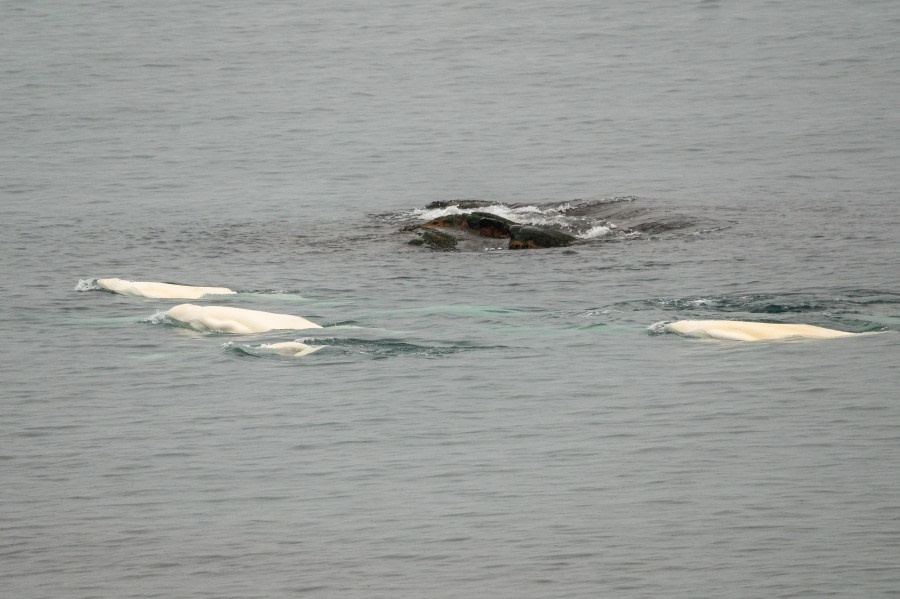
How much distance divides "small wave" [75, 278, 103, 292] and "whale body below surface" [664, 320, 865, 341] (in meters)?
13.0

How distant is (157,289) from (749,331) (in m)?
12.6

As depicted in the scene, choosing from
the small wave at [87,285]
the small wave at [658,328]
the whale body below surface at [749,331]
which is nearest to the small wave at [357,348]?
the small wave at [658,328]

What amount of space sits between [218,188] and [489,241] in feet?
53.1

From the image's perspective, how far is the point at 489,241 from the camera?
34.2m

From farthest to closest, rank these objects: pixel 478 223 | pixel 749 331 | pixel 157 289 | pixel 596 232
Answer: pixel 478 223 → pixel 596 232 → pixel 157 289 → pixel 749 331

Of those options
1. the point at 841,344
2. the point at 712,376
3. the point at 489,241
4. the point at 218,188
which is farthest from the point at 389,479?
the point at 218,188

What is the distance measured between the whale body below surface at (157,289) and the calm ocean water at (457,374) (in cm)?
57

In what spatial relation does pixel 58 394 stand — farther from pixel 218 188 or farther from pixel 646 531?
pixel 218 188

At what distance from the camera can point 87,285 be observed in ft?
97.7

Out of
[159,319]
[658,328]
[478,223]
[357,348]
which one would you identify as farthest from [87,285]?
[658,328]

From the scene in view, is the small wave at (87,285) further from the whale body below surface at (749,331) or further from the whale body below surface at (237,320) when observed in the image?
the whale body below surface at (749,331)

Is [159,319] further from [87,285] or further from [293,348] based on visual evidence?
[87,285]

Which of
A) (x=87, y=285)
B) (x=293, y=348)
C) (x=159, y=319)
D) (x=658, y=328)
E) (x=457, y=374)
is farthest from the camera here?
(x=87, y=285)

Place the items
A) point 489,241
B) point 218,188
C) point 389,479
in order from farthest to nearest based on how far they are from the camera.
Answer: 1. point 218,188
2. point 489,241
3. point 389,479
